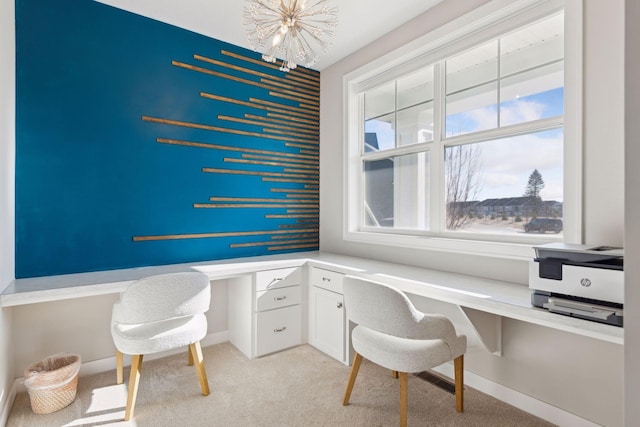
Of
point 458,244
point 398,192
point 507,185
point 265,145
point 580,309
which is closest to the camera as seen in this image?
point 580,309

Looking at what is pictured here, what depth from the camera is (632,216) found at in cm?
50

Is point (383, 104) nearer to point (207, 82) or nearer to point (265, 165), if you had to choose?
point (265, 165)

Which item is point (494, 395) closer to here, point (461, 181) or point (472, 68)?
point (461, 181)

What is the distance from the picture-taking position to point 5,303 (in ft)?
5.57

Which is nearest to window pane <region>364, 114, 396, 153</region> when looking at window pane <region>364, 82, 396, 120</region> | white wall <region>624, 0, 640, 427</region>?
window pane <region>364, 82, 396, 120</region>

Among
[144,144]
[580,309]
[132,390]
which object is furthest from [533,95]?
[132,390]

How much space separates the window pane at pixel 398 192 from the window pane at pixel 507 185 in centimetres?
23

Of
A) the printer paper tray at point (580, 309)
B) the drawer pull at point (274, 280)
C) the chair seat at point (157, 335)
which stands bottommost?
the chair seat at point (157, 335)

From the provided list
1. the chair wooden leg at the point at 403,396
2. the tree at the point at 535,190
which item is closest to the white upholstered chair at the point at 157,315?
the chair wooden leg at the point at 403,396

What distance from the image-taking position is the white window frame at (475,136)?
5.51 ft

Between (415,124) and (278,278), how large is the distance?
1.73 meters

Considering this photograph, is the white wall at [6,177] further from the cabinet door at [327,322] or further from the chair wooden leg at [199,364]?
the cabinet door at [327,322]

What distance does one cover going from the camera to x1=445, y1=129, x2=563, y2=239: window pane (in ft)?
6.25

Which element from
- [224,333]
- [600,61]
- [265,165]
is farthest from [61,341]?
[600,61]
